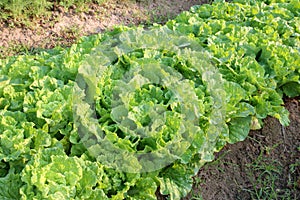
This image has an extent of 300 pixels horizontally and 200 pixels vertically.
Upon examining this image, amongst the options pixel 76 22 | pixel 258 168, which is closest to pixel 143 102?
pixel 258 168

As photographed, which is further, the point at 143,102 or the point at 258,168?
the point at 258,168

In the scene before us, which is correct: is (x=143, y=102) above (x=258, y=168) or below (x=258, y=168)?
above

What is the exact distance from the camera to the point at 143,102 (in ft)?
10.2

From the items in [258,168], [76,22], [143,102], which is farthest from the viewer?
[76,22]

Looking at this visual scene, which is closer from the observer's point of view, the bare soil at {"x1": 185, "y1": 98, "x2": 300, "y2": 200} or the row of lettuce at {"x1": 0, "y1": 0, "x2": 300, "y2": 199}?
the row of lettuce at {"x1": 0, "y1": 0, "x2": 300, "y2": 199}

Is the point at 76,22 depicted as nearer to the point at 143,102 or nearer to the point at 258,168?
the point at 143,102

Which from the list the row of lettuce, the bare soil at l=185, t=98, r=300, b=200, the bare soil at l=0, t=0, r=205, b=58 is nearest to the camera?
the row of lettuce

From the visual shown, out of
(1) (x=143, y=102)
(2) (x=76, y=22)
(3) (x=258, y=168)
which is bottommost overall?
(3) (x=258, y=168)

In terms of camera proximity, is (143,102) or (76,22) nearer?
(143,102)

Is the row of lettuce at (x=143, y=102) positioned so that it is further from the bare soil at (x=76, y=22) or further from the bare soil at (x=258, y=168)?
the bare soil at (x=76, y=22)

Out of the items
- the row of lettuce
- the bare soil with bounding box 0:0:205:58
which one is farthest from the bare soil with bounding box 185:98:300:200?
the bare soil with bounding box 0:0:205:58

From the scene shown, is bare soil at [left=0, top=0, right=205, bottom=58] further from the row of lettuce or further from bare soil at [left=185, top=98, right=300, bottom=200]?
bare soil at [left=185, top=98, right=300, bottom=200]

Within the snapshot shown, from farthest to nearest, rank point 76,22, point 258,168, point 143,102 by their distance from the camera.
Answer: point 76,22 < point 258,168 < point 143,102

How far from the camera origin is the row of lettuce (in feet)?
9.03
